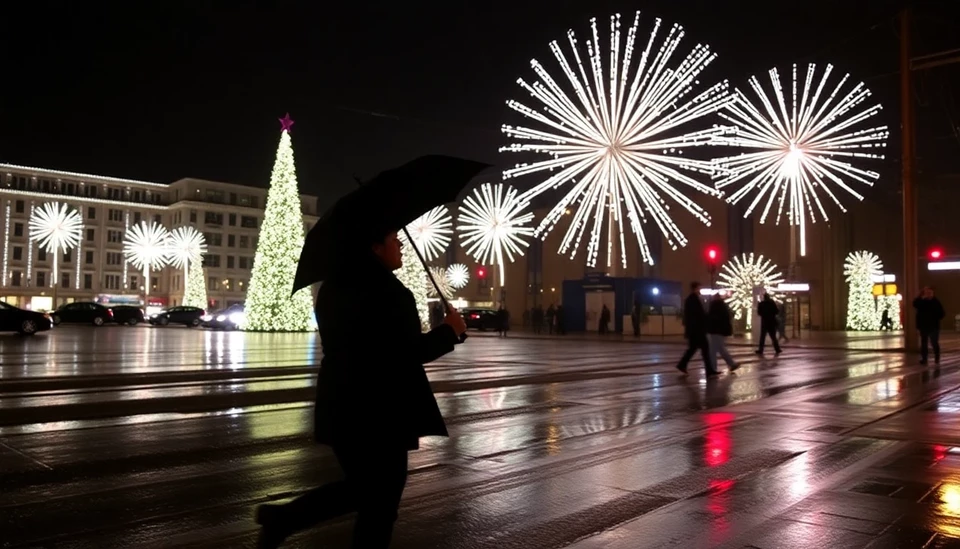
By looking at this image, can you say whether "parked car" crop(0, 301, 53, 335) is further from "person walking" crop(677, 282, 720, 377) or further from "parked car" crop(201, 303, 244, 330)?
"person walking" crop(677, 282, 720, 377)

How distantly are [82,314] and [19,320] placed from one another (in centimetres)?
2225

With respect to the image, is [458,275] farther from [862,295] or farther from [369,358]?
[369,358]

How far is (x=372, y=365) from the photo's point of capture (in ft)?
11.0

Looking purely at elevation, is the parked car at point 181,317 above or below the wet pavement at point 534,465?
above

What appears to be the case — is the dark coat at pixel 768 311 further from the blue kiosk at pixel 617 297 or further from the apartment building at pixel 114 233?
the apartment building at pixel 114 233

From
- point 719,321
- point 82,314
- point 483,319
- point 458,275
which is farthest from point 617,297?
point 458,275

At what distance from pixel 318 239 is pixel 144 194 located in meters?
118

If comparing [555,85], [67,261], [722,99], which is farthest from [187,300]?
[67,261]

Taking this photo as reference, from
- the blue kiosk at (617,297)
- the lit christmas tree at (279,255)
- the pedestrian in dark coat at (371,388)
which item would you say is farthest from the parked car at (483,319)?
the pedestrian in dark coat at (371,388)

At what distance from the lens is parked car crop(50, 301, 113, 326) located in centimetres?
5172

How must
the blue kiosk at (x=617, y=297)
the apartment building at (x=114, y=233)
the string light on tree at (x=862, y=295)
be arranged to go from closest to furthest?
the blue kiosk at (x=617, y=297)
the string light on tree at (x=862, y=295)
the apartment building at (x=114, y=233)

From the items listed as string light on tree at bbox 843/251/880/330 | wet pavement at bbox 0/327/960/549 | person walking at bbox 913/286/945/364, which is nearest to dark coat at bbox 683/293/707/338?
wet pavement at bbox 0/327/960/549

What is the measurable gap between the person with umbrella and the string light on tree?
52.8m

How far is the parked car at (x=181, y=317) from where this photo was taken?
5438cm
